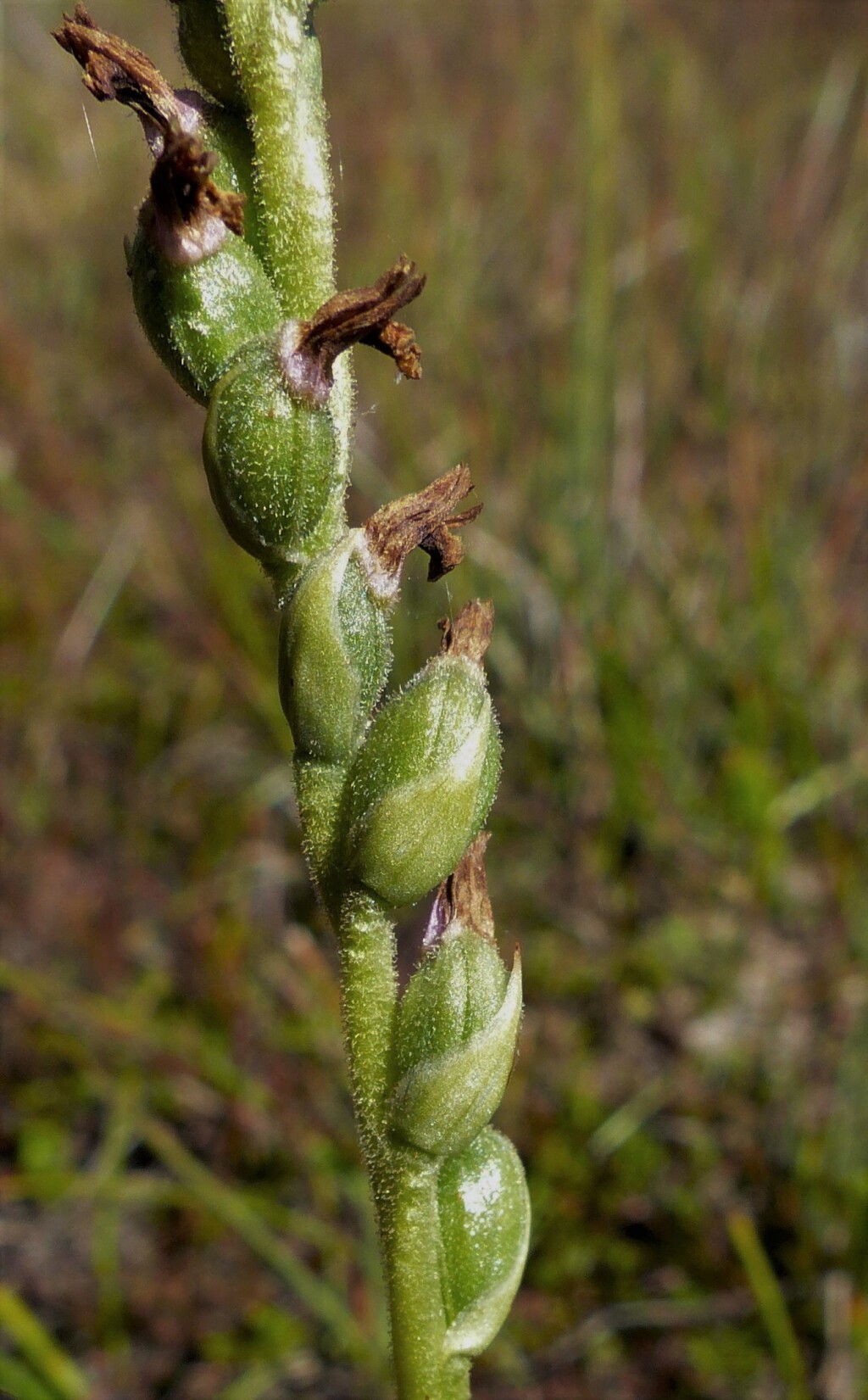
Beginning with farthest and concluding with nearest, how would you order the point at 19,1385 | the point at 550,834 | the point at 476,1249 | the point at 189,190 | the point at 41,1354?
1. the point at 550,834
2. the point at 41,1354
3. the point at 19,1385
4. the point at 476,1249
5. the point at 189,190

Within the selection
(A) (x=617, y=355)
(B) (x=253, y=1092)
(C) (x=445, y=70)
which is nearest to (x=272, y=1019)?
(B) (x=253, y=1092)

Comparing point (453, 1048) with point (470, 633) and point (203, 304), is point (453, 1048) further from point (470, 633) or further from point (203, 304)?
point (203, 304)

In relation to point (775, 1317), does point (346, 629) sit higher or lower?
higher

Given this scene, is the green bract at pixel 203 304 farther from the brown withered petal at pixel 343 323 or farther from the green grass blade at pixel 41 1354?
the green grass blade at pixel 41 1354

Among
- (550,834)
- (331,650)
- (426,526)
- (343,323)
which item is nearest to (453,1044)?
(331,650)

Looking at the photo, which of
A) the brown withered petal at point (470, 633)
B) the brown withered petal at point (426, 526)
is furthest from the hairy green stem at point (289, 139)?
the brown withered petal at point (470, 633)
